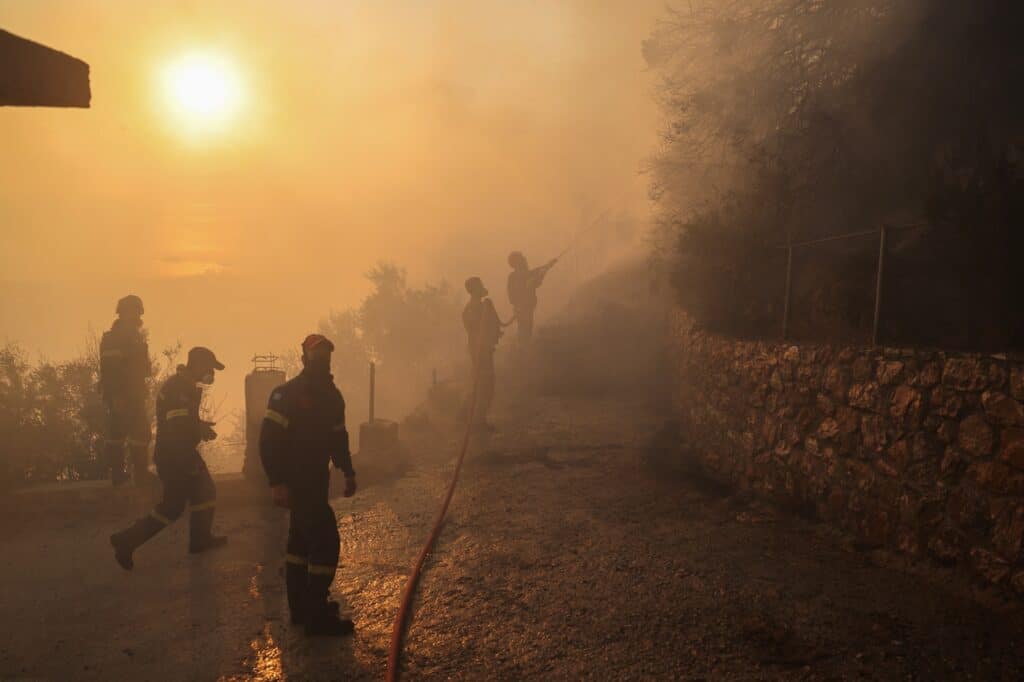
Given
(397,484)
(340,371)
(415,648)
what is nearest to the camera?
(415,648)

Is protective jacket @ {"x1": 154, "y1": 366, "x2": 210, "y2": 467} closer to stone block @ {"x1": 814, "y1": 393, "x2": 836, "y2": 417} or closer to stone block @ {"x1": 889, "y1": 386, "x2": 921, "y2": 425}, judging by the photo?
stone block @ {"x1": 814, "y1": 393, "x2": 836, "y2": 417}

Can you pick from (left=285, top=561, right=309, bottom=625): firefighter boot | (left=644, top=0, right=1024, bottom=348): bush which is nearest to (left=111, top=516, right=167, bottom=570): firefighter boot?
(left=285, top=561, right=309, bottom=625): firefighter boot

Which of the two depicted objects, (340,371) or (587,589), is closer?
(587,589)

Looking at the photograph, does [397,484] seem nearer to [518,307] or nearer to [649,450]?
[649,450]

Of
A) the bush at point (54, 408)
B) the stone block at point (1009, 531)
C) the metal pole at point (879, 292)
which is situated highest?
the metal pole at point (879, 292)

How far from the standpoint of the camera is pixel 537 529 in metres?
6.13

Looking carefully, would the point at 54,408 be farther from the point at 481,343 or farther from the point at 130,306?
the point at 481,343

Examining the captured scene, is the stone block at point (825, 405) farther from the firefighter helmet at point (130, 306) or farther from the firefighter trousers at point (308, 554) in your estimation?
the firefighter helmet at point (130, 306)

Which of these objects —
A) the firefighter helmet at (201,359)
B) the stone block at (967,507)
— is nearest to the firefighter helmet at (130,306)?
the firefighter helmet at (201,359)

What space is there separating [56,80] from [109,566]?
4.96 metres

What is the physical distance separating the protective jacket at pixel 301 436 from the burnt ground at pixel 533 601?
108 cm

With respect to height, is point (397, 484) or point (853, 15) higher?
point (853, 15)

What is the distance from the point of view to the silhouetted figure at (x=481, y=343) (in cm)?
1144

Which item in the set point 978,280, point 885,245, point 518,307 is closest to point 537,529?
point 885,245
